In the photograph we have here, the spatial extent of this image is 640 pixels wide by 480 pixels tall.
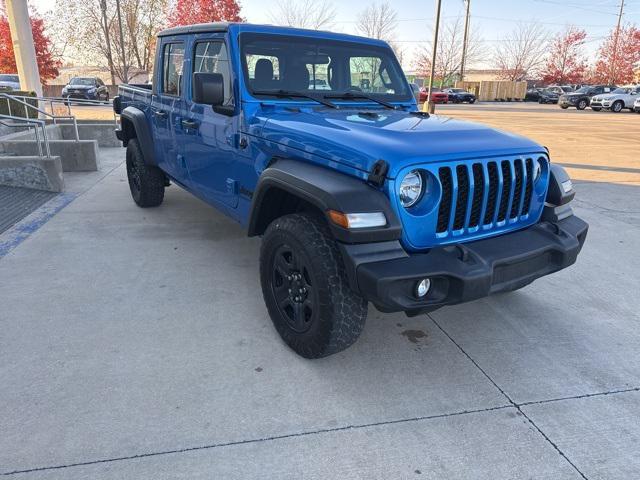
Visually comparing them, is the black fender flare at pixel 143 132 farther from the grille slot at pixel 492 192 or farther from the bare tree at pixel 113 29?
the bare tree at pixel 113 29

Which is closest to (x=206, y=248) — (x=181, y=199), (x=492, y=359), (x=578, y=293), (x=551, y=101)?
(x=181, y=199)

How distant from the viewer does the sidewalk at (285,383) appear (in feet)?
7.13

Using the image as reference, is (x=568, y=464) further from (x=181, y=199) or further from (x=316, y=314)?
(x=181, y=199)

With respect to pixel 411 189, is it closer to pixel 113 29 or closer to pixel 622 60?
pixel 113 29

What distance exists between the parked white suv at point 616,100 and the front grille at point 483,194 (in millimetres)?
32718

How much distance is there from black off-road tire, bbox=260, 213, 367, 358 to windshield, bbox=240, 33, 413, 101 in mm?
1251

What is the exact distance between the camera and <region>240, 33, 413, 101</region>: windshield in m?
3.56

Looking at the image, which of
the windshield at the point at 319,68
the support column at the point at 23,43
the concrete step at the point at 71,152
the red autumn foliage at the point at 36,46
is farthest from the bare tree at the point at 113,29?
the windshield at the point at 319,68

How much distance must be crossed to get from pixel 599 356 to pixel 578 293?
1.02 metres

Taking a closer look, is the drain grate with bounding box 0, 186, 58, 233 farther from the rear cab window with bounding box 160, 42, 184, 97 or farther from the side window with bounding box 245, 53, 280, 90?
the side window with bounding box 245, 53, 280, 90

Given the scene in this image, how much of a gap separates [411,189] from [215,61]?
2158 millimetres

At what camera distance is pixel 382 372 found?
2846mm

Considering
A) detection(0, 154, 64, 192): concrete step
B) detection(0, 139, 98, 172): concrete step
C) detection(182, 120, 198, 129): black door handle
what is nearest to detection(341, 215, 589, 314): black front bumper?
detection(182, 120, 198, 129): black door handle

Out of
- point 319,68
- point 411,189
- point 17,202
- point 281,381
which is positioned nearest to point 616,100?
point 319,68
